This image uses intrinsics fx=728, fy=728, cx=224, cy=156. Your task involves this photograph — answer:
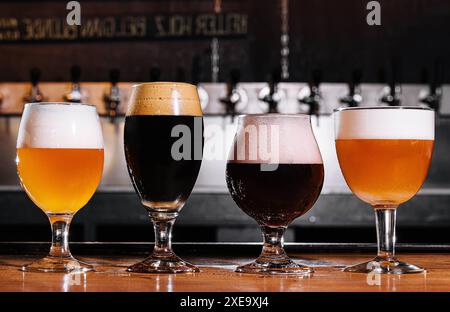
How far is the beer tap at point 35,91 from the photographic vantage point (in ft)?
10.7

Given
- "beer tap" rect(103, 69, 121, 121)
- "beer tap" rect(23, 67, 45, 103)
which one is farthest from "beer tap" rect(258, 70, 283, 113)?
"beer tap" rect(23, 67, 45, 103)

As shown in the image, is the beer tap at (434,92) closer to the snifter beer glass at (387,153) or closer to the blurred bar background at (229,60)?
the blurred bar background at (229,60)

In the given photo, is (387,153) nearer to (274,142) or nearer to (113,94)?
(274,142)

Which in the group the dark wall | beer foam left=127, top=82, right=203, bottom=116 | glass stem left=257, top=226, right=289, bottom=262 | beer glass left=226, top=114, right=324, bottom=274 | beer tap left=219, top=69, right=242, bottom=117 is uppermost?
the dark wall

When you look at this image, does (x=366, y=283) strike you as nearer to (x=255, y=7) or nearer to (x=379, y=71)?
(x=379, y=71)

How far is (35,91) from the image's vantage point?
130 inches

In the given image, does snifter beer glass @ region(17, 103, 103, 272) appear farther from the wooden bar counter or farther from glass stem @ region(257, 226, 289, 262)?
glass stem @ region(257, 226, 289, 262)

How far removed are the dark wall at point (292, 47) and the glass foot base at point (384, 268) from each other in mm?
2747

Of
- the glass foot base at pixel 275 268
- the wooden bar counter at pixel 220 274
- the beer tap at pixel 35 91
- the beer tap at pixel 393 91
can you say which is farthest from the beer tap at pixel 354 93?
the glass foot base at pixel 275 268

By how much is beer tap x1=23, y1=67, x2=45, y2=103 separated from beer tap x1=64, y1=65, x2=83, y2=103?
0.40 ft

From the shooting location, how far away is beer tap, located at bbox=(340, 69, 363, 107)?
10.2 feet

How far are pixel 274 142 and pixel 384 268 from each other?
182mm
